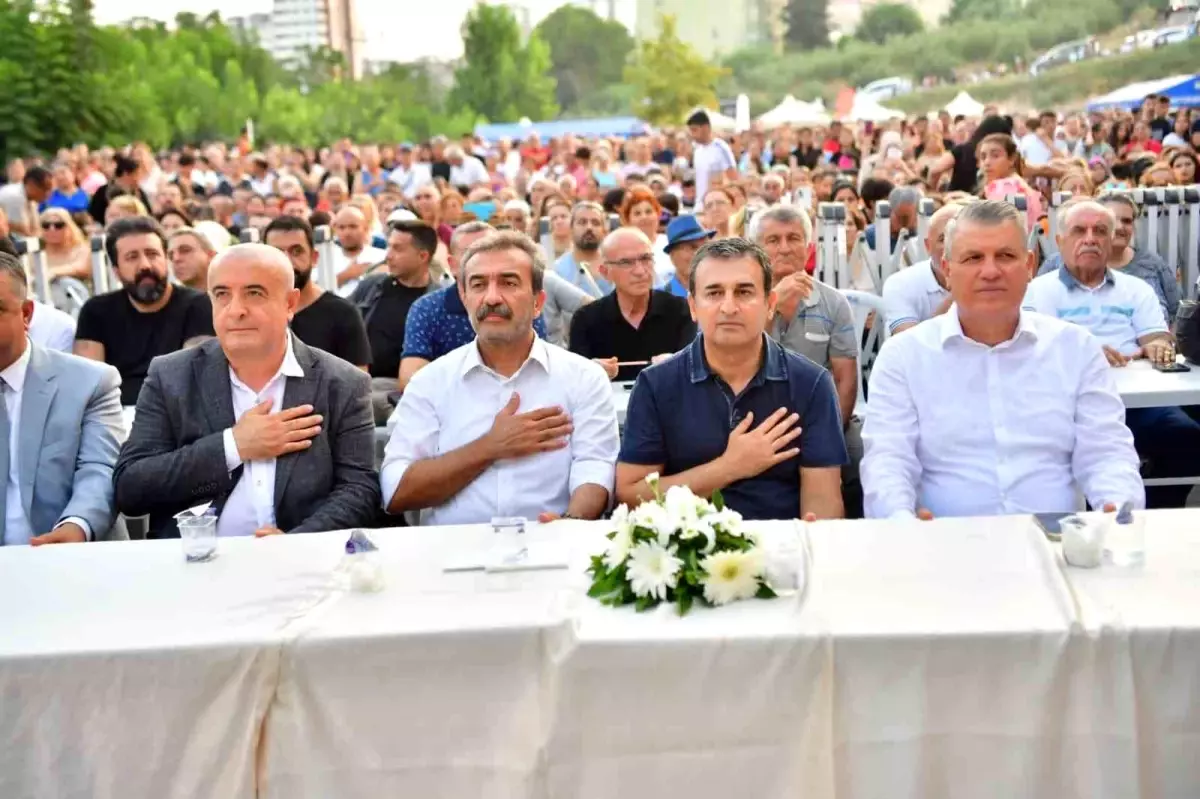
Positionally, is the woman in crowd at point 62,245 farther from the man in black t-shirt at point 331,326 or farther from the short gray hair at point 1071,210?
the short gray hair at point 1071,210

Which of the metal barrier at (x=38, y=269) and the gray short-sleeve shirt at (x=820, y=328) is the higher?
the metal barrier at (x=38, y=269)

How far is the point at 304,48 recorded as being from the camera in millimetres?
77625

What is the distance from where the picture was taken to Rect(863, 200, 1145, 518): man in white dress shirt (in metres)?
3.42

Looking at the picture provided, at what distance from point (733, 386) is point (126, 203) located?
6.27 m

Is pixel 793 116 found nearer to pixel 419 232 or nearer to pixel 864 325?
pixel 864 325

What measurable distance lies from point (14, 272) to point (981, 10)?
83.9 meters

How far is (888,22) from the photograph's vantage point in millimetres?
90750

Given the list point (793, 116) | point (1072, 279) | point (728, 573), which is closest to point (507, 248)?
point (728, 573)

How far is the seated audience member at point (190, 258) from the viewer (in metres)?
6.39

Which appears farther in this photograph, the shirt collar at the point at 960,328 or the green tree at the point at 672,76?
the green tree at the point at 672,76

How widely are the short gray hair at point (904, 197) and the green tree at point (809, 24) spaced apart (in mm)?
93839

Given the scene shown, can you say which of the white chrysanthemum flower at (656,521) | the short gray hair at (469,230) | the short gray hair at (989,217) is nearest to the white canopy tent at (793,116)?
the short gray hair at (469,230)

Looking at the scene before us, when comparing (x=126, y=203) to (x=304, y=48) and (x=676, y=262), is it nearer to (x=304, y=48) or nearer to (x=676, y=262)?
(x=676, y=262)

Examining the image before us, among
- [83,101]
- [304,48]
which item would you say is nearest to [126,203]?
[83,101]
